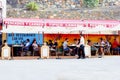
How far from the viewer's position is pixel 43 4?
62.9 metres

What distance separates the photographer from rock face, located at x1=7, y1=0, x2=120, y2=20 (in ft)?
179

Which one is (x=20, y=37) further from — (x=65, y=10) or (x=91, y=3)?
(x=91, y=3)

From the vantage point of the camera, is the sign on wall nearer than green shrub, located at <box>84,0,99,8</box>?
Yes

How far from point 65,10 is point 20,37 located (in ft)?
79.3

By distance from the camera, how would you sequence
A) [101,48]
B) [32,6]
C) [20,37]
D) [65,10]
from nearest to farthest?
[101,48] → [20,37] → [32,6] → [65,10]

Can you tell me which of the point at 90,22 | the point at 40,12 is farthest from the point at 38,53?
the point at 40,12

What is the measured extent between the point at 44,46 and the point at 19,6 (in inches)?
1258

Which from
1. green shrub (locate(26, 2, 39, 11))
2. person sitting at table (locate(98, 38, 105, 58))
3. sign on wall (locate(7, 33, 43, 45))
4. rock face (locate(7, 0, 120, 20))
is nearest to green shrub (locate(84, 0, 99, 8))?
rock face (locate(7, 0, 120, 20))

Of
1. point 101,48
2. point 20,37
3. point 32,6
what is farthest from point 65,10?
point 101,48

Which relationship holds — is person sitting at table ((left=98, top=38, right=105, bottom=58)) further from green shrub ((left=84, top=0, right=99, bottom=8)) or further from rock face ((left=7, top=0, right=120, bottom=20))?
green shrub ((left=84, top=0, right=99, bottom=8))

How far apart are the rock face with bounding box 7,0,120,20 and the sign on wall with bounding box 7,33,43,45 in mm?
19077

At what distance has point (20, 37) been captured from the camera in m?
34.6

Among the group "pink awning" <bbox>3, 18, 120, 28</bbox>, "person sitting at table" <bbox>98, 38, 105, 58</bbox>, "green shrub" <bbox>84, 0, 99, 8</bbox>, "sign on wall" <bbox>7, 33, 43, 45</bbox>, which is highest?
"green shrub" <bbox>84, 0, 99, 8</bbox>
